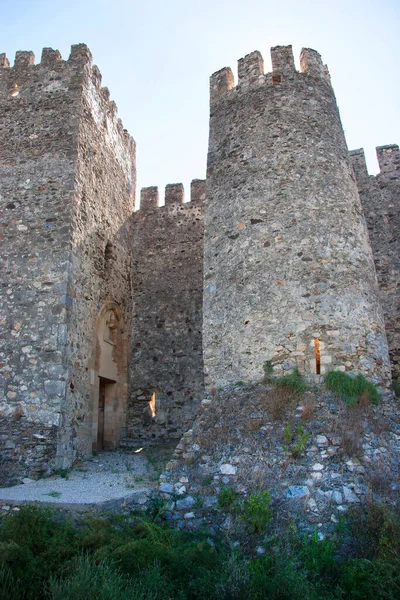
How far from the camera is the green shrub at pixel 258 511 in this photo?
5270mm

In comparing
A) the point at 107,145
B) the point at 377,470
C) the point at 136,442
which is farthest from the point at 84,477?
the point at 107,145

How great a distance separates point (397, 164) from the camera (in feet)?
38.0

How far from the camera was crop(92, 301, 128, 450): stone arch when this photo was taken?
10.7m

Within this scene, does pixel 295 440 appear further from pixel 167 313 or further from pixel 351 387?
pixel 167 313

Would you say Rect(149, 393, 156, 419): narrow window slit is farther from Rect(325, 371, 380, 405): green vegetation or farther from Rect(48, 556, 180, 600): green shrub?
Rect(48, 556, 180, 600): green shrub

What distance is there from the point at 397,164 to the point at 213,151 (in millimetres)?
4916

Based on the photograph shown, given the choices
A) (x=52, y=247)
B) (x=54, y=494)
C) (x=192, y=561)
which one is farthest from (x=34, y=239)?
(x=192, y=561)

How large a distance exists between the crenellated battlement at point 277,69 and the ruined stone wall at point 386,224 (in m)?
3.02

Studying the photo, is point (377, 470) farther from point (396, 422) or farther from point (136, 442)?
point (136, 442)

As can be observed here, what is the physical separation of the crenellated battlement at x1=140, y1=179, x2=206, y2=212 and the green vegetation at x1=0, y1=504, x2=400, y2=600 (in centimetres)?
912

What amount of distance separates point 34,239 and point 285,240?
15.1 feet

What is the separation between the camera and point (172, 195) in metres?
13.4

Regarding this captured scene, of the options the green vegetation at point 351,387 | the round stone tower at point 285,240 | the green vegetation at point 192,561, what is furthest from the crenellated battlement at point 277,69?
the green vegetation at point 192,561

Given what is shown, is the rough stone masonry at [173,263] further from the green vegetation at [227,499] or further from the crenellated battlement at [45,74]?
the green vegetation at [227,499]
